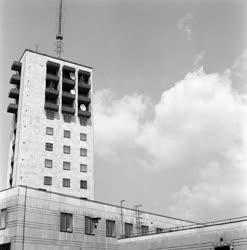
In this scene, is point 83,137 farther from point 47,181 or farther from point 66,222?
point 66,222

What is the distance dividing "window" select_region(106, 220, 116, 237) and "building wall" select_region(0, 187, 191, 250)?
0.56 m

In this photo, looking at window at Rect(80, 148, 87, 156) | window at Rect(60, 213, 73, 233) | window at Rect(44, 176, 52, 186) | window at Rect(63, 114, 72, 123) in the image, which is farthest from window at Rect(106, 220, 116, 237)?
window at Rect(63, 114, 72, 123)

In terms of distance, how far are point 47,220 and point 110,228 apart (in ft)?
38.4

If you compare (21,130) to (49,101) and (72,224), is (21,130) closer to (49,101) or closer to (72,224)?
(49,101)

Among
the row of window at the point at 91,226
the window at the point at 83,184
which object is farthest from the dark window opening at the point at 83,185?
the row of window at the point at 91,226

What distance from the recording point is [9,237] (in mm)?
53312

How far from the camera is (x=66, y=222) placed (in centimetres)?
5925

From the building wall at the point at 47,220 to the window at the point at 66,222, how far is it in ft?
1.48

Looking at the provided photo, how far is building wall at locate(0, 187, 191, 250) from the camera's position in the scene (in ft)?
176

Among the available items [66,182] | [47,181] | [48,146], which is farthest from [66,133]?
[47,181]

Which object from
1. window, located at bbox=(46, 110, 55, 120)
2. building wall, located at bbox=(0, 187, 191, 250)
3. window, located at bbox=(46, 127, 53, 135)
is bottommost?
building wall, located at bbox=(0, 187, 191, 250)

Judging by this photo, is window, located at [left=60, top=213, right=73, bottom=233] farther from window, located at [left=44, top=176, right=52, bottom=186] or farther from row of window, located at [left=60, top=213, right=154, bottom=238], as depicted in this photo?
window, located at [left=44, top=176, right=52, bottom=186]

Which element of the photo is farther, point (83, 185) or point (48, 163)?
point (83, 185)

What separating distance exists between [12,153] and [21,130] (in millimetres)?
6455
